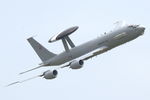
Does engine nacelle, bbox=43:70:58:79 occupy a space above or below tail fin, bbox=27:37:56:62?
below

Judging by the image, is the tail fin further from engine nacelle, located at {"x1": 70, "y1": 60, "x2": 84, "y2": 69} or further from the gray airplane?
engine nacelle, located at {"x1": 70, "y1": 60, "x2": 84, "y2": 69}

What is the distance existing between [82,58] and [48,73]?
6784 millimetres

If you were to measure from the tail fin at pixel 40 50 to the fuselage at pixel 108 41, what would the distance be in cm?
522

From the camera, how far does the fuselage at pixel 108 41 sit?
134875 millimetres

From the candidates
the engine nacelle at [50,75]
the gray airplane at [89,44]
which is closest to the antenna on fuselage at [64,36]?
the gray airplane at [89,44]

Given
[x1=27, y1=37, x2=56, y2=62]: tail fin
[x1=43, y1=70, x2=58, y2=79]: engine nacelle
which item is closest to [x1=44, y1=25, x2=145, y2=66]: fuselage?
[x1=27, y1=37, x2=56, y2=62]: tail fin

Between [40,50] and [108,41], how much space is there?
59.0 feet

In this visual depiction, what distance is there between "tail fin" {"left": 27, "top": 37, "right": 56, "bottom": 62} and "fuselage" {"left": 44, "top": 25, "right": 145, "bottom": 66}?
5221 millimetres

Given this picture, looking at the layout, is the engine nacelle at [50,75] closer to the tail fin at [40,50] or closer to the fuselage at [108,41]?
the fuselage at [108,41]

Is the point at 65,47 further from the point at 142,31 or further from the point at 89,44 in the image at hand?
the point at 142,31

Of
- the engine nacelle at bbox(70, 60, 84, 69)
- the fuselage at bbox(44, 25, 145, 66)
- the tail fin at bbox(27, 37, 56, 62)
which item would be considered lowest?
the engine nacelle at bbox(70, 60, 84, 69)

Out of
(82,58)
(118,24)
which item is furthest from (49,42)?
(118,24)

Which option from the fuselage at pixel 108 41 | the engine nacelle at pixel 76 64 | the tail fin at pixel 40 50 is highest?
the tail fin at pixel 40 50

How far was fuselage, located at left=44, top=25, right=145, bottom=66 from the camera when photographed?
134875mm
